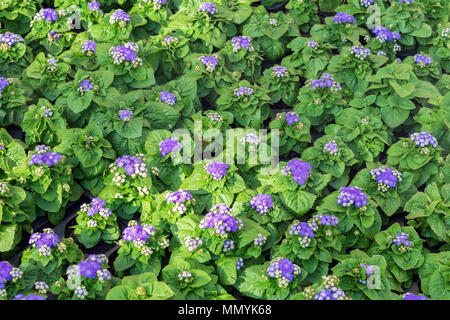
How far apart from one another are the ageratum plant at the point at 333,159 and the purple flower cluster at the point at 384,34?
225 cm

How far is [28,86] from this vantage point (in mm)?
7668

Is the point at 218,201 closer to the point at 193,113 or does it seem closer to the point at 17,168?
the point at 193,113

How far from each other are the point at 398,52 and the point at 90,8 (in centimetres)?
468

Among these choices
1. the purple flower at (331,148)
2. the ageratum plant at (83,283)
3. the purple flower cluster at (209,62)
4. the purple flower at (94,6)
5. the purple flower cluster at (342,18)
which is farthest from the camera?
the purple flower cluster at (342,18)

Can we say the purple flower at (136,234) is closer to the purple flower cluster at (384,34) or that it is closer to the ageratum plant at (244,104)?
the ageratum plant at (244,104)

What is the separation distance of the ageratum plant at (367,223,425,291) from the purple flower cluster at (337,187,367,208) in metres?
0.43

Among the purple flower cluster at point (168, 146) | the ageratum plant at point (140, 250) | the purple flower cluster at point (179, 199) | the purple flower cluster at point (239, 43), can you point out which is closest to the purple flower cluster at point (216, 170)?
the purple flower cluster at point (179, 199)

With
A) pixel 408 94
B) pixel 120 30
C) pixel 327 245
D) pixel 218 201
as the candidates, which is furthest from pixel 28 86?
pixel 408 94

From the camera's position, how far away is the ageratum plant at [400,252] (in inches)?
A: 238

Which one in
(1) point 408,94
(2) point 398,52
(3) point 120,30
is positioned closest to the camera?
(1) point 408,94

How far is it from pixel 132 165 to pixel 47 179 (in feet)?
3.06

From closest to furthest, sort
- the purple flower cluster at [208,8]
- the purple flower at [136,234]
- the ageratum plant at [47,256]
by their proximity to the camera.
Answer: the ageratum plant at [47,256], the purple flower at [136,234], the purple flower cluster at [208,8]

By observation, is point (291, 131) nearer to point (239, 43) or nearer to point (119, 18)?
point (239, 43)

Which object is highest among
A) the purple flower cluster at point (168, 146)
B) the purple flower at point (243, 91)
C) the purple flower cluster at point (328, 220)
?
the purple flower at point (243, 91)
